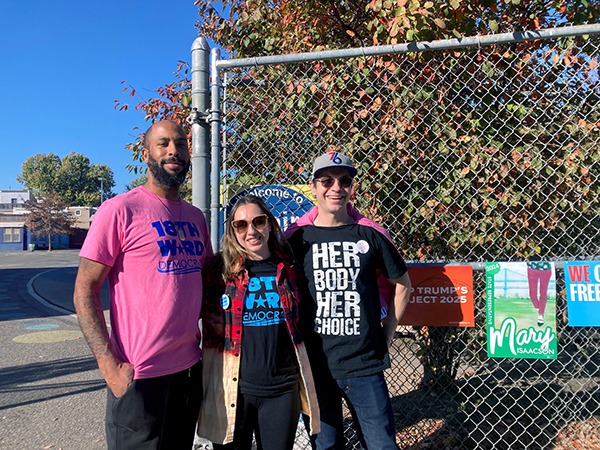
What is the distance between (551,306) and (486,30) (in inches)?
94.7

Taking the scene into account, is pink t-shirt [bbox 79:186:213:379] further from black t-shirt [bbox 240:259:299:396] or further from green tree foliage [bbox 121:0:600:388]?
green tree foliage [bbox 121:0:600:388]

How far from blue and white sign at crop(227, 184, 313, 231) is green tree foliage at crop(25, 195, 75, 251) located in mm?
54428

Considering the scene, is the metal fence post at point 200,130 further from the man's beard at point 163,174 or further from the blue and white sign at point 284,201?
the man's beard at point 163,174

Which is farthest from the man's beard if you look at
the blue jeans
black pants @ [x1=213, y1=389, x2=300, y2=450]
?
the blue jeans

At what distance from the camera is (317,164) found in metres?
2.41

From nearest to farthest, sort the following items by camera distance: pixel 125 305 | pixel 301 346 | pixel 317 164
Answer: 1. pixel 125 305
2. pixel 301 346
3. pixel 317 164

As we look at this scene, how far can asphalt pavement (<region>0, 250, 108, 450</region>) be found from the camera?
13.0ft

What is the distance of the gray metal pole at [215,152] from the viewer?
2820mm

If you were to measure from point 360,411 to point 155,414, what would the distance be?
1001 mm

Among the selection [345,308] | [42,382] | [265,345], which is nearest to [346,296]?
[345,308]

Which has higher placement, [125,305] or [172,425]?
[125,305]

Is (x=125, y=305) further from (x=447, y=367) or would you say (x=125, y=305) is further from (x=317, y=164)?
(x=447, y=367)

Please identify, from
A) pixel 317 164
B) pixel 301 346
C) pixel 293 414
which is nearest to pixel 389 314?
pixel 301 346

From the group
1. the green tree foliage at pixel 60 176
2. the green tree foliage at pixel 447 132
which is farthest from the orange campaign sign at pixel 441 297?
the green tree foliage at pixel 60 176
